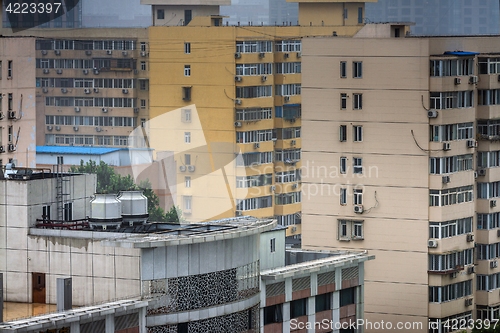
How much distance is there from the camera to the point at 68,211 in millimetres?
35969

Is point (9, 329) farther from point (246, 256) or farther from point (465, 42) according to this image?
point (465, 42)

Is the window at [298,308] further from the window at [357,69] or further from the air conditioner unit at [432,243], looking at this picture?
the window at [357,69]

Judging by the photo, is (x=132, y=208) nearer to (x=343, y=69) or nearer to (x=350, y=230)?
(x=350, y=230)

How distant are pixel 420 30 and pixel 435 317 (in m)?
92.5

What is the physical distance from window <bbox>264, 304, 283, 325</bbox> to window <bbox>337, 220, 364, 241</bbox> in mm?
10014

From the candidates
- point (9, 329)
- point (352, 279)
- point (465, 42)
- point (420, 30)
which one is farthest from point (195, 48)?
point (420, 30)

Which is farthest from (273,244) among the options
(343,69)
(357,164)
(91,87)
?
(91,87)

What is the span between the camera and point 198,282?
33.4 m

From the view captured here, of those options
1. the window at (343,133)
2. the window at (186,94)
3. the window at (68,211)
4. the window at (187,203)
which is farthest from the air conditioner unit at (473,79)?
the window at (187,203)

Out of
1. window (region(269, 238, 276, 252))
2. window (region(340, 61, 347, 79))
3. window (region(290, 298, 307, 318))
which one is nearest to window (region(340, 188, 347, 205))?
window (region(340, 61, 347, 79))

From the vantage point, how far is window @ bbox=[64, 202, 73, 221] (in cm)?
3584

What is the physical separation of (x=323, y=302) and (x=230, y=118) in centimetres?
3149

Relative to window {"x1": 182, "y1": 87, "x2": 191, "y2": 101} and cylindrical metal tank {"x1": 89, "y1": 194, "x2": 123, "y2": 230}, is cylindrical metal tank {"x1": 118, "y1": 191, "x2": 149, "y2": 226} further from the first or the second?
window {"x1": 182, "y1": 87, "x2": 191, "y2": 101}

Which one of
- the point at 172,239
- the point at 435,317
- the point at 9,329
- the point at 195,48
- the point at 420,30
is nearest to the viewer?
the point at 9,329
